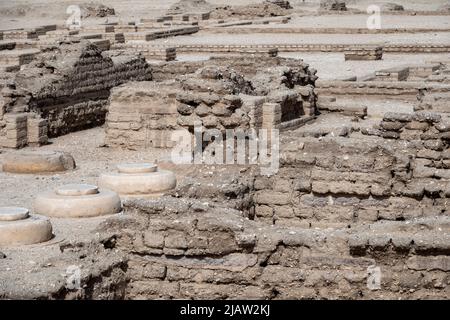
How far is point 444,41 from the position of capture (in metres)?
33.7

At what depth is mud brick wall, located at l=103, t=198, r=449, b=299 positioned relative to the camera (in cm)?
761

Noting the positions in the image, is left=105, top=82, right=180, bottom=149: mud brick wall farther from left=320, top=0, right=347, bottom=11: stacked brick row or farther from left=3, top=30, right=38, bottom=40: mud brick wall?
left=320, top=0, right=347, bottom=11: stacked brick row

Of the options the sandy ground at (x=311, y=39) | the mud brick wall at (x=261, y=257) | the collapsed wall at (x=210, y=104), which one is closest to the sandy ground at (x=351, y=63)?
the sandy ground at (x=311, y=39)

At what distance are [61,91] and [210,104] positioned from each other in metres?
5.56

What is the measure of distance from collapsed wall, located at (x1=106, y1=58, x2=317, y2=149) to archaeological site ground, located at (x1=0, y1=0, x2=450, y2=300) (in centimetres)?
3

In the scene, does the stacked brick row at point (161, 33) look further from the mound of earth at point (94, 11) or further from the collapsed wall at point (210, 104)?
the collapsed wall at point (210, 104)

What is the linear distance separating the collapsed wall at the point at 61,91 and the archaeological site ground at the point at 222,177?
0.04 m

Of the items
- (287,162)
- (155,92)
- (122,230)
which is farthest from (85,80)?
(122,230)

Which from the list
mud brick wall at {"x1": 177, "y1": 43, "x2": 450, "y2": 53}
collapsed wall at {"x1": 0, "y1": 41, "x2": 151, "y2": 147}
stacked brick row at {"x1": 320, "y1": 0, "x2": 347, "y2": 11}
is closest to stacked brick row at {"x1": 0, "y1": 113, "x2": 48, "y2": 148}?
collapsed wall at {"x1": 0, "y1": 41, "x2": 151, "y2": 147}

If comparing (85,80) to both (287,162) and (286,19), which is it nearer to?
(287,162)

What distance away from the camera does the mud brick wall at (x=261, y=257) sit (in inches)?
299

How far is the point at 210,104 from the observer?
15734mm

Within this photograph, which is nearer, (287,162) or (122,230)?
(122,230)
